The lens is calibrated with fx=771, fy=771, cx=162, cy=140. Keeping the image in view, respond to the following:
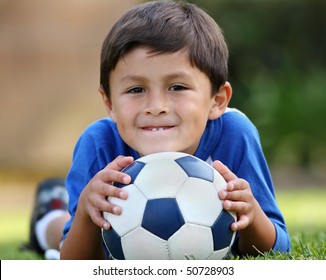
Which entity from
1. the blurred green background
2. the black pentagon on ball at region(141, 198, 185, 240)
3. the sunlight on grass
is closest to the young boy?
the black pentagon on ball at region(141, 198, 185, 240)

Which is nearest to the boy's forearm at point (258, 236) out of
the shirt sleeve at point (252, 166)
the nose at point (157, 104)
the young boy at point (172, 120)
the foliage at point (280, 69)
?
the young boy at point (172, 120)

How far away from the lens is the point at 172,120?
330 cm

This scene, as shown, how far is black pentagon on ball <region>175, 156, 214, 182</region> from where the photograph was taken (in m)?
3.07

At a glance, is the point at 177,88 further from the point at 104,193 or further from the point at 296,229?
the point at 296,229

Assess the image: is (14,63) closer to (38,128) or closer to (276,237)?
(38,128)

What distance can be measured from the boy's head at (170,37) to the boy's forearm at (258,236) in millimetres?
644

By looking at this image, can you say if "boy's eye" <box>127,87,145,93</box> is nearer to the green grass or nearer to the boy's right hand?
the boy's right hand

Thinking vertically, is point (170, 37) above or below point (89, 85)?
above

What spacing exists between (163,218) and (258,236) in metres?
0.60

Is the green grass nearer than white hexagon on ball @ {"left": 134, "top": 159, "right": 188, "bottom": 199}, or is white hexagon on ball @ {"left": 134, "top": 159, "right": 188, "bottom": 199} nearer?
white hexagon on ball @ {"left": 134, "top": 159, "right": 188, "bottom": 199}

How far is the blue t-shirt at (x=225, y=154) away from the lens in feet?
11.8

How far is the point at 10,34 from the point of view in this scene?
1147 centimetres

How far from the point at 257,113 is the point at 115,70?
8.68m

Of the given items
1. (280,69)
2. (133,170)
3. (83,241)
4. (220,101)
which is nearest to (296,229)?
(220,101)
